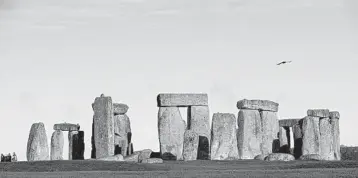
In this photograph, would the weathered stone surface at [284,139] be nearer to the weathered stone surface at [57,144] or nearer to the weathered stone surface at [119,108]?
the weathered stone surface at [119,108]

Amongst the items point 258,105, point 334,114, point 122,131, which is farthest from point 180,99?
point 334,114

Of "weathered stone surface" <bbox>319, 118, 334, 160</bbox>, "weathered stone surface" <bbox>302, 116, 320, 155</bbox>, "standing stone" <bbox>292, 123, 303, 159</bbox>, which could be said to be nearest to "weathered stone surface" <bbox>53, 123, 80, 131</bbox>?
"standing stone" <bbox>292, 123, 303, 159</bbox>

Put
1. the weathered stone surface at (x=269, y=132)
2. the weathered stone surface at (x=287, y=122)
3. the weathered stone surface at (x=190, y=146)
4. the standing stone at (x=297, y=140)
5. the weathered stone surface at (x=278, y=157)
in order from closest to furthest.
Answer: the weathered stone surface at (x=278, y=157), the weathered stone surface at (x=190, y=146), the standing stone at (x=297, y=140), the weathered stone surface at (x=269, y=132), the weathered stone surface at (x=287, y=122)

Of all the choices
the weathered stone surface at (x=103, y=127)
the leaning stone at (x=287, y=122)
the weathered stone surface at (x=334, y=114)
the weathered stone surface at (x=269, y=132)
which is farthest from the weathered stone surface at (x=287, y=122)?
the weathered stone surface at (x=103, y=127)

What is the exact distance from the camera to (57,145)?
49000 millimetres

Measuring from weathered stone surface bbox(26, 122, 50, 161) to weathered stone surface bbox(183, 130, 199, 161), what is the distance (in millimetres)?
6929

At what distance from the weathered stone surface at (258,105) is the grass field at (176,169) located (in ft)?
27.4

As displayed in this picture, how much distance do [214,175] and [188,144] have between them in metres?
12.2

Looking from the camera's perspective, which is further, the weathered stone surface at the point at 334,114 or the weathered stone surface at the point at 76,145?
the weathered stone surface at the point at 334,114

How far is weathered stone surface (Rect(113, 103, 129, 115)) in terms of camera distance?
47688mm

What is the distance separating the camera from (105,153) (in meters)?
42.8

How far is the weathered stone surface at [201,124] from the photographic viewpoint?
45.2 m

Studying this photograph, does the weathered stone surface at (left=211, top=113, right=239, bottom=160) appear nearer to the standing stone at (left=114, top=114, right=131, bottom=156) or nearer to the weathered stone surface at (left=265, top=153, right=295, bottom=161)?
the weathered stone surface at (left=265, top=153, right=295, bottom=161)

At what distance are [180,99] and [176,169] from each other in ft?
38.4
